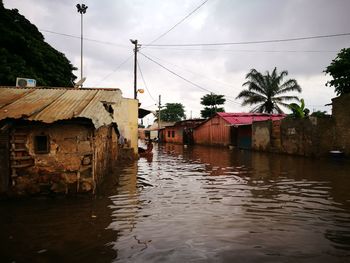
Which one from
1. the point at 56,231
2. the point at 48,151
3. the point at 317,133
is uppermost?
the point at 317,133

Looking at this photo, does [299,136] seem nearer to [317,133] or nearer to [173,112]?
[317,133]

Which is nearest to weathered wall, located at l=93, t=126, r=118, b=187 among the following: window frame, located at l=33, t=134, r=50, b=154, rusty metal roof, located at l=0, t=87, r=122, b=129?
rusty metal roof, located at l=0, t=87, r=122, b=129

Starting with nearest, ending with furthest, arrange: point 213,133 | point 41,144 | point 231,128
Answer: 1. point 41,144
2. point 231,128
3. point 213,133

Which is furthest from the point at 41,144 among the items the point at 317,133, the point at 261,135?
the point at 261,135

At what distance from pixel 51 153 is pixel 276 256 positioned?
255 inches

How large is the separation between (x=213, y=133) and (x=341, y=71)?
1671 cm

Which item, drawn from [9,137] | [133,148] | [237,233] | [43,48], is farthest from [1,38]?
[237,233]

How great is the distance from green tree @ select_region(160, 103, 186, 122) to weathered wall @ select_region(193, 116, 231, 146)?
3504cm

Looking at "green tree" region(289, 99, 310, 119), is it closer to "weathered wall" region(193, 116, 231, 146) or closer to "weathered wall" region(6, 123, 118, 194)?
"weathered wall" region(193, 116, 231, 146)

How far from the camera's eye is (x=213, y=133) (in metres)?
35.7

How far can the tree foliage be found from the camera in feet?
73.6

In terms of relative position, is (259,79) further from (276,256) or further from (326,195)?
(276,256)

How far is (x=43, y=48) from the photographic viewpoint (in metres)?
31.4

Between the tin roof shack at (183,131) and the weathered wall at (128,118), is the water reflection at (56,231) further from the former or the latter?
the tin roof shack at (183,131)
